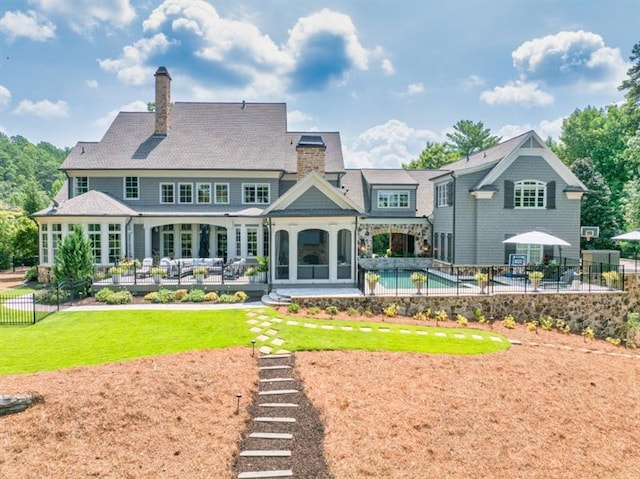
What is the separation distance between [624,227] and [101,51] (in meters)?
38.7

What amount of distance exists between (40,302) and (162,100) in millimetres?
16372

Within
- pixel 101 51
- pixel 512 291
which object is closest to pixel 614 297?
pixel 512 291

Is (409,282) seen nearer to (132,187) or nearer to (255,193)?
(255,193)

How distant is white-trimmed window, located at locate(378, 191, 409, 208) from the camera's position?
1131 inches

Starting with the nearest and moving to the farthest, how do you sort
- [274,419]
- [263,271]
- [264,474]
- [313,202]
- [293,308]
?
[264,474]
[274,419]
[293,308]
[313,202]
[263,271]

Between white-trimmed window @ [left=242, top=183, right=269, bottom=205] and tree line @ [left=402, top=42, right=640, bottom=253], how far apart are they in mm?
24875

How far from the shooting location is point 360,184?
1224 inches

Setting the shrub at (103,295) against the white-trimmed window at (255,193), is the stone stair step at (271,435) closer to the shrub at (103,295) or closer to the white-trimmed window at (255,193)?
the shrub at (103,295)

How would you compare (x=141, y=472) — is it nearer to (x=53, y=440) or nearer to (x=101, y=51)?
(x=53, y=440)

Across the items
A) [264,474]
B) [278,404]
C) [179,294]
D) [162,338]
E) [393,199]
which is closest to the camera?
[264,474]

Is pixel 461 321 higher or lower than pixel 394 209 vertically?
lower

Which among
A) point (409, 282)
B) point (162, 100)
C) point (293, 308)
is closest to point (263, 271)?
point (293, 308)

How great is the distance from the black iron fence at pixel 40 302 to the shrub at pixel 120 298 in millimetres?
1631

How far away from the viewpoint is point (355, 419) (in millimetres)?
7605
